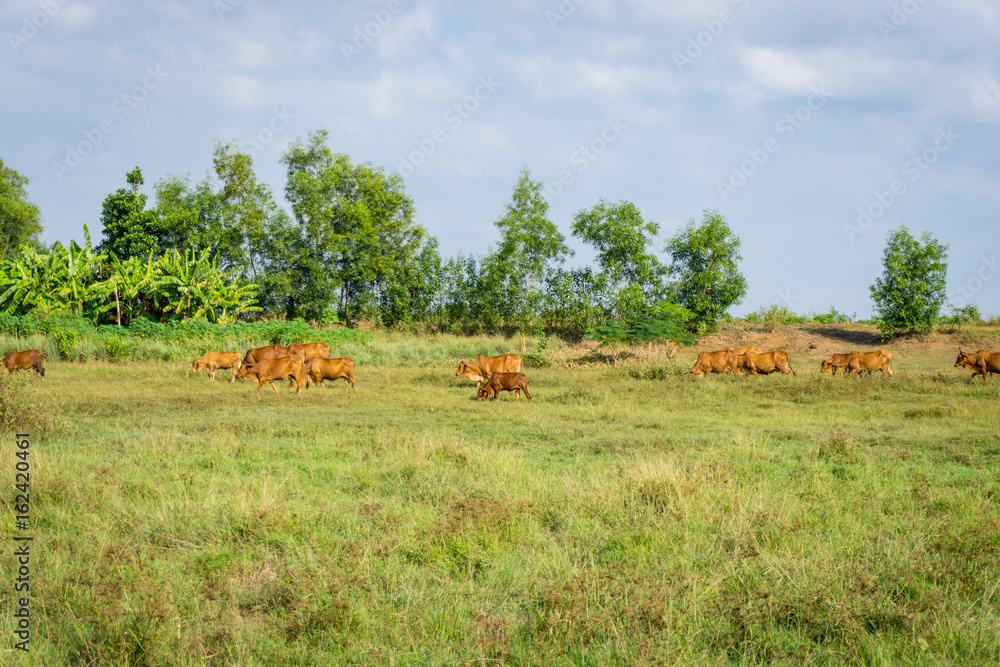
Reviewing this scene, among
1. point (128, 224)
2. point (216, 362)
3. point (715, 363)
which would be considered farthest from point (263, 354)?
point (128, 224)

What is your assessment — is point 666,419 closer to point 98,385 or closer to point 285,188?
point 98,385

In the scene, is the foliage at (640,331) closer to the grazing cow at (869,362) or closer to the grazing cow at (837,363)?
the grazing cow at (837,363)

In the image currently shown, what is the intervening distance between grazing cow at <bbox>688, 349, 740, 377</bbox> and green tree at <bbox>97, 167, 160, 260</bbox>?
31666 millimetres

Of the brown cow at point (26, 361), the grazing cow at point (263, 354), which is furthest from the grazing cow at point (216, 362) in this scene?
the brown cow at point (26, 361)

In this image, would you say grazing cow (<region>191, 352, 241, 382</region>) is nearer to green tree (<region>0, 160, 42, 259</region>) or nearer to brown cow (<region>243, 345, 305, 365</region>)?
brown cow (<region>243, 345, 305, 365</region>)

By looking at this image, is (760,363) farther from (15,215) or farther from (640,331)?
(15,215)

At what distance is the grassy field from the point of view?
15.0 feet

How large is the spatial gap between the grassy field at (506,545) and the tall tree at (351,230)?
27.4 meters

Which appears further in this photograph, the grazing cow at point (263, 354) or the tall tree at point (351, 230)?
the tall tree at point (351, 230)

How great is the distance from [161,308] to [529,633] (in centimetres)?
3360

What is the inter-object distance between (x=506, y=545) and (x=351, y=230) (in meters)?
35.4

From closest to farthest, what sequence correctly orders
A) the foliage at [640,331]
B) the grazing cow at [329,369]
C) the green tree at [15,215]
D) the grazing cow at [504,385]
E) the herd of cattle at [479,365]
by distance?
the grazing cow at [504,385] < the herd of cattle at [479,365] < the grazing cow at [329,369] < the foliage at [640,331] < the green tree at [15,215]

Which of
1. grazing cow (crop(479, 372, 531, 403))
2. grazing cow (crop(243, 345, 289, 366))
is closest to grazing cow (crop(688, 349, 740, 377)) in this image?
grazing cow (crop(479, 372, 531, 403))

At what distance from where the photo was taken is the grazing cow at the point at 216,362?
20.5 m
